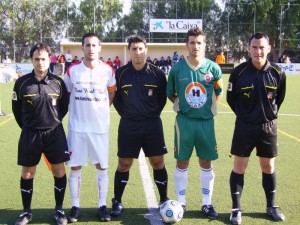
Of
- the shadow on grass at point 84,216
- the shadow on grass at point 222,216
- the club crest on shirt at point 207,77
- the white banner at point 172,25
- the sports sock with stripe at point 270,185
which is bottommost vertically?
the shadow on grass at point 222,216

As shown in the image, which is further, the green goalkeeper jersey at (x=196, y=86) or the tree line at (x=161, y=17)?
the tree line at (x=161, y=17)

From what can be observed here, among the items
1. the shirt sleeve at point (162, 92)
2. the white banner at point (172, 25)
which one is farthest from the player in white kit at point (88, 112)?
the white banner at point (172, 25)

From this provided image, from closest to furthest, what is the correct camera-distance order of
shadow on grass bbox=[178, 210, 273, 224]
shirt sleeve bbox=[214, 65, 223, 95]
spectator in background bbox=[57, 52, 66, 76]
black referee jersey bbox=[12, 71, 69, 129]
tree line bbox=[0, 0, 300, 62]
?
black referee jersey bbox=[12, 71, 69, 129] < shadow on grass bbox=[178, 210, 273, 224] < shirt sleeve bbox=[214, 65, 223, 95] < spectator in background bbox=[57, 52, 66, 76] < tree line bbox=[0, 0, 300, 62]

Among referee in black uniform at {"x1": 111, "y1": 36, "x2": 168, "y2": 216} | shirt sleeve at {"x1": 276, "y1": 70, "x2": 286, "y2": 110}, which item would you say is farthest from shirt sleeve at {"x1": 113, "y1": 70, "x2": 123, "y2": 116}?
shirt sleeve at {"x1": 276, "y1": 70, "x2": 286, "y2": 110}

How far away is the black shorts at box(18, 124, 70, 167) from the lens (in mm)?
3895

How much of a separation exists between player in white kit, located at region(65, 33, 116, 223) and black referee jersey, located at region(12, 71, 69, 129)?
0.63ft

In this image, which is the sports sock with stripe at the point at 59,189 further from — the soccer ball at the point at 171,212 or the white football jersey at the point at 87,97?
the soccer ball at the point at 171,212

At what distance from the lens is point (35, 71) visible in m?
3.95

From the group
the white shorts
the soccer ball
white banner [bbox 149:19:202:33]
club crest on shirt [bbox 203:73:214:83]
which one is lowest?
the soccer ball

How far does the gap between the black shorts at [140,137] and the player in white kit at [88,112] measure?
203 millimetres

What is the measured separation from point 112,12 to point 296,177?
126ft

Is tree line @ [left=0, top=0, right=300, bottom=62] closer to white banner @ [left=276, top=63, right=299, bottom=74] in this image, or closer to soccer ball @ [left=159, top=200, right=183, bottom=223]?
white banner @ [left=276, top=63, right=299, bottom=74]

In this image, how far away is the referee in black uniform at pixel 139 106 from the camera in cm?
419

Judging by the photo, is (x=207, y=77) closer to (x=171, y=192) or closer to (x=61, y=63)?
(x=171, y=192)
